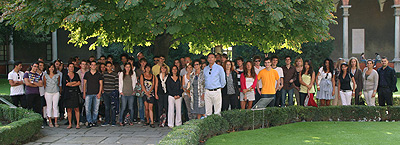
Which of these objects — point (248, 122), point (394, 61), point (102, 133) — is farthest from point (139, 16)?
point (394, 61)

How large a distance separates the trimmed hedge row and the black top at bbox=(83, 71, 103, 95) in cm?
324

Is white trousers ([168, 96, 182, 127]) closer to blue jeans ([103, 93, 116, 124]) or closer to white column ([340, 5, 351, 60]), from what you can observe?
blue jeans ([103, 93, 116, 124])

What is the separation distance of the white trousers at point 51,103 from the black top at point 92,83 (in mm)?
861

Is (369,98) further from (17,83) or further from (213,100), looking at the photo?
(17,83)

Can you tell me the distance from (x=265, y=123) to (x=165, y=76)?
9.30 ft

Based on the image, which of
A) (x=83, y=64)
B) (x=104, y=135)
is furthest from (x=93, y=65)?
(x=104, y=135)

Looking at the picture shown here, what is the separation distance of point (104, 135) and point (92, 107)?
4.77ft

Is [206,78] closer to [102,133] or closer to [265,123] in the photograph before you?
[265,123]

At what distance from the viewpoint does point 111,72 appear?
10.4 metres

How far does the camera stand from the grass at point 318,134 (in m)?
7.97

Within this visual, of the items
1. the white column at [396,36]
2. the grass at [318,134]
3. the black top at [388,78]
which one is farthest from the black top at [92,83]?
the white column at [396,36]

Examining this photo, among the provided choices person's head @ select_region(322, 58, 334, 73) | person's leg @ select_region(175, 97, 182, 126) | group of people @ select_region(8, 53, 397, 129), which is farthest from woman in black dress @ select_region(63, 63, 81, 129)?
person's head @ select_region(322, 58, 334, 73)

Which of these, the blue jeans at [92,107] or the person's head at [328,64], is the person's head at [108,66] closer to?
the blue jeans at [92,107]

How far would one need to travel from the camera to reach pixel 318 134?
29.0 feet
